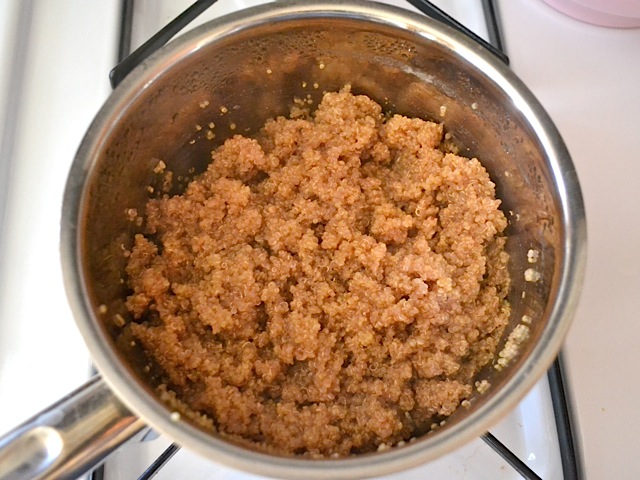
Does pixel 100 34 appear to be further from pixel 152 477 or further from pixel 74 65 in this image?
pixel 152 477

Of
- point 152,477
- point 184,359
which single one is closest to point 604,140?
point 184,359

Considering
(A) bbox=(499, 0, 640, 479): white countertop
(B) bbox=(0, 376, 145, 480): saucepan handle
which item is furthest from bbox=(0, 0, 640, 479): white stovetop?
(B) bbox=(0, 376, 145, 480): saucepan handle

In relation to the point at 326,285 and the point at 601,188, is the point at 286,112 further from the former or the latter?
the point at 601,188

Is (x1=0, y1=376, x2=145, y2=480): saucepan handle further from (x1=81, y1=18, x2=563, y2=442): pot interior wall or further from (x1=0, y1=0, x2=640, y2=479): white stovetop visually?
(x1=0, y1=0, x2=640, y2=479): white stovetop

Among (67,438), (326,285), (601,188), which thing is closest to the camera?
(67,438)

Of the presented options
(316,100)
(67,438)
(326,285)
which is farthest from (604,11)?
(67,438)

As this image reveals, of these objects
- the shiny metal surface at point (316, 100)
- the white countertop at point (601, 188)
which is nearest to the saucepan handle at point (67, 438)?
the shiny metal surface at point (316, 100)
